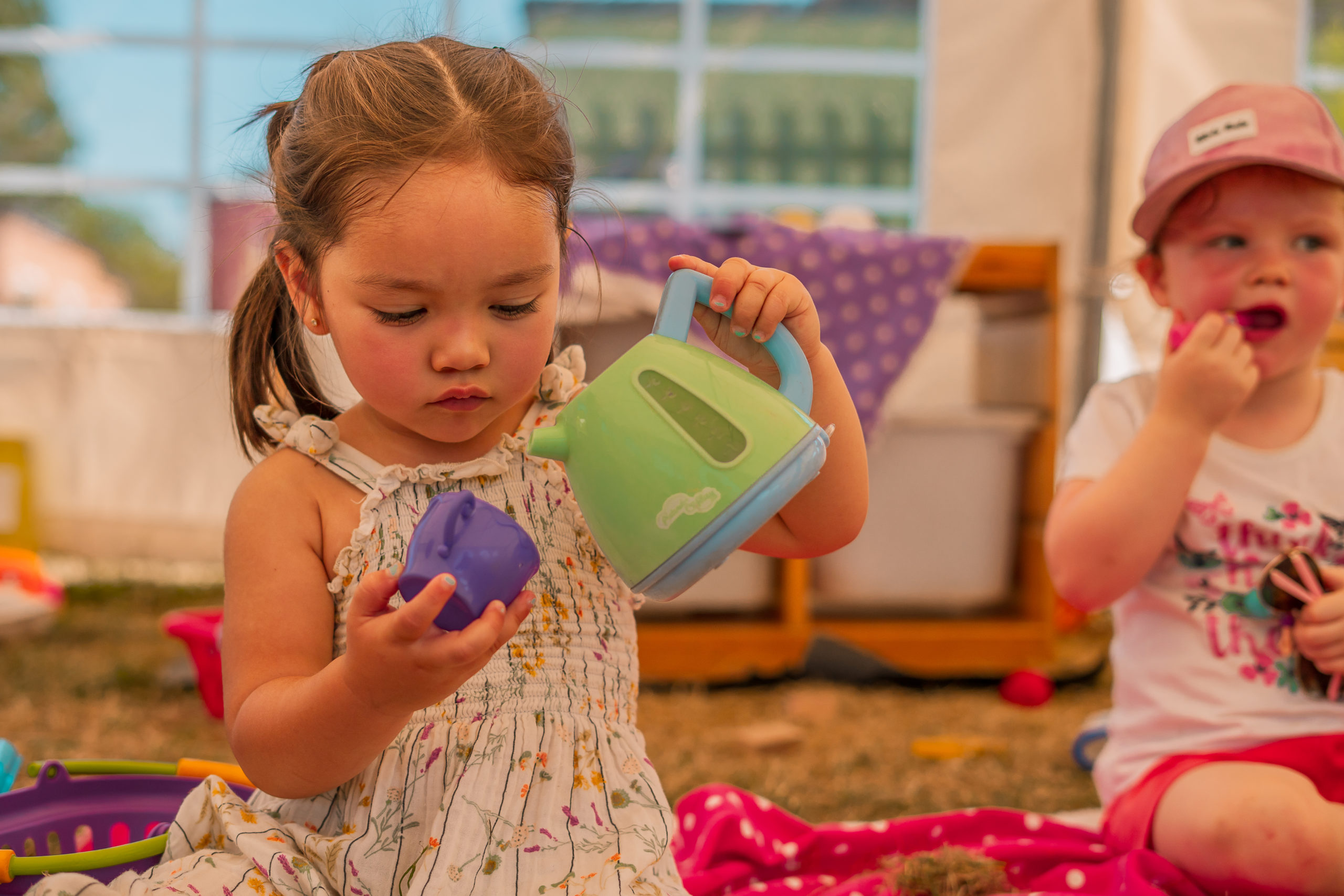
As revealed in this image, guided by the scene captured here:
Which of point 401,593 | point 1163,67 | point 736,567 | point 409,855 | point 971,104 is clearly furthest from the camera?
point 971,104

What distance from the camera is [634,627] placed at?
2.43 ft

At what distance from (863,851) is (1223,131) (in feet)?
2.24

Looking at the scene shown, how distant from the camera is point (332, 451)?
0.69 meters

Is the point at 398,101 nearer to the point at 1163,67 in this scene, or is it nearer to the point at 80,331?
the point at 1163,67

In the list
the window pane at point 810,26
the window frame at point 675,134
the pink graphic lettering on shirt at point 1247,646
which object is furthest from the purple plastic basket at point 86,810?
the window pane at point 810,26

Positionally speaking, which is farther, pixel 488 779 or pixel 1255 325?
pixel 1255 325

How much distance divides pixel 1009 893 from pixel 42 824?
681mm

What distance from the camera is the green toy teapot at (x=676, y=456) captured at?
0.54 m

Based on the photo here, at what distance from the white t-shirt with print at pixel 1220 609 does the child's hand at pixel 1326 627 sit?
0.03m

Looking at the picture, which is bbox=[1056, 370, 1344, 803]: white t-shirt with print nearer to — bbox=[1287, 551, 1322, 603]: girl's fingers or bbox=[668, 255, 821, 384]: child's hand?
bbox=[1287, 551, 1322, 603]: girl's fingers

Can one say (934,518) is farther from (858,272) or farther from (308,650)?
(308,650)

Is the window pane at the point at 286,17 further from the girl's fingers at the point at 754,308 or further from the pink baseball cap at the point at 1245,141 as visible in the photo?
the girl's fingers at the point at 754,308

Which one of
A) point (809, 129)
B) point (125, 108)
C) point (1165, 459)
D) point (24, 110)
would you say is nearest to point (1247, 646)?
point (1165, 459)

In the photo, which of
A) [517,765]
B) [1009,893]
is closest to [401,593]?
[517,765]
